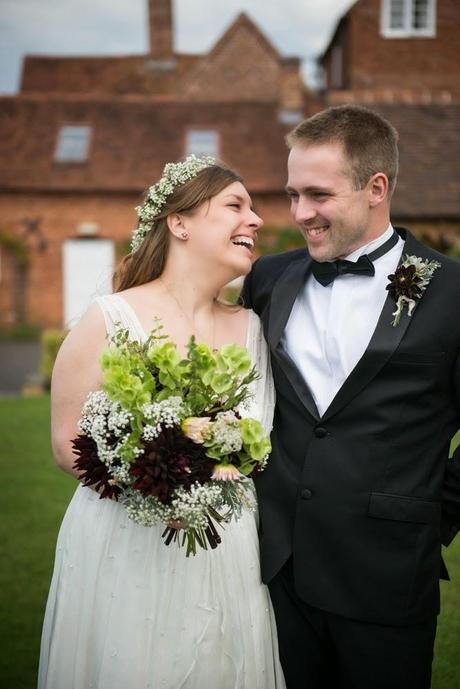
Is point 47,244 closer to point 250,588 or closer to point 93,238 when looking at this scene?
point 93,238

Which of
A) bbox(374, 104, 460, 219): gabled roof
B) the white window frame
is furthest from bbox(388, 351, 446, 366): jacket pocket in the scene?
the white window frame

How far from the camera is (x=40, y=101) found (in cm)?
2364

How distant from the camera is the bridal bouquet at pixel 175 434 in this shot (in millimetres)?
2395

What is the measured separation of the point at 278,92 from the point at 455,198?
7447 millimetres

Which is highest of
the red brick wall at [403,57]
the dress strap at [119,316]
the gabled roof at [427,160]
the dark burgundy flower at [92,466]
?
the red brick wall at [403,57]

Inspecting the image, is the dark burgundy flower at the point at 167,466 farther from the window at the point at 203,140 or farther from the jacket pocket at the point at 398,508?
the window at the point at 203,140

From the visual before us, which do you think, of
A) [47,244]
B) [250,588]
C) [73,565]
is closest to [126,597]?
[73,565]

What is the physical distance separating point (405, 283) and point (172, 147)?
804 inches

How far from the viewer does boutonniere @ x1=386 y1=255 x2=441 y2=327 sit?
2.83 meters

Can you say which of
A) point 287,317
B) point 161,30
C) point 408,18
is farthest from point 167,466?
point 161,30

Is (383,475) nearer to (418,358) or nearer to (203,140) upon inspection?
(418,358)

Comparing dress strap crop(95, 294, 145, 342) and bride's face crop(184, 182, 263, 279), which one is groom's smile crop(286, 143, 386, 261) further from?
dress strap crop(95, 294, 145, 342)

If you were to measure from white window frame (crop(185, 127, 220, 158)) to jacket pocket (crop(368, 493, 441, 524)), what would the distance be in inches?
794

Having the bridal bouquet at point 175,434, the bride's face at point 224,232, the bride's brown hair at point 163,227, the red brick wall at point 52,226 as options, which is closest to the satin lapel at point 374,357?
the bridal bouquet at point 175,434
